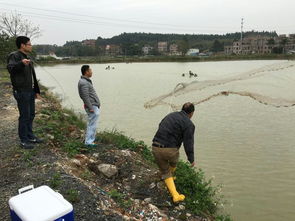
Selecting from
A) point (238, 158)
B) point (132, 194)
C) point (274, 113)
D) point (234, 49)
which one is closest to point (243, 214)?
point (132, 194)

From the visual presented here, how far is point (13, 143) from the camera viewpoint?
6.75 metres

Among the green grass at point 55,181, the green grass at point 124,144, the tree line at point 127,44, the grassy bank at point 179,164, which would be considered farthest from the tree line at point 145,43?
the green grass at point 55,181

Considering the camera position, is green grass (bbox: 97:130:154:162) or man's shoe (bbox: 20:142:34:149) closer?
man's shoe (bbox: 20:142:34:149)

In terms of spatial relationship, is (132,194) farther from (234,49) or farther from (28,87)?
(234,49)

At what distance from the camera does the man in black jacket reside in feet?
18.7

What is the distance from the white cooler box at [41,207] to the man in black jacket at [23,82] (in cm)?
323

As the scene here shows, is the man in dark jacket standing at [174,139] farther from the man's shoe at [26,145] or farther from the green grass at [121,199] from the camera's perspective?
the man's shoe at [26,145]

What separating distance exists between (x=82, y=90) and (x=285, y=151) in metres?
5.99

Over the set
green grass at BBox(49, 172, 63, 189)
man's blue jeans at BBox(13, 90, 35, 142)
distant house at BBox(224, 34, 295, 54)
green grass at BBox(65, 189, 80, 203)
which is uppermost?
distant house at BBox(224, 34, 295, 54)

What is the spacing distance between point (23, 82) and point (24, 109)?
21.7 inches

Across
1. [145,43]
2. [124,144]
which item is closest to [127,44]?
[145,43]

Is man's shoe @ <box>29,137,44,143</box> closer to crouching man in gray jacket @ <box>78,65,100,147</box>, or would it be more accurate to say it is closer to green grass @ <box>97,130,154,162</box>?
crouching man in gray jacket @ <box>78,65,100,147</box>

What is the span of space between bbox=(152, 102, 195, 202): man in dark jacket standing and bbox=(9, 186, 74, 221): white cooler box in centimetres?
225

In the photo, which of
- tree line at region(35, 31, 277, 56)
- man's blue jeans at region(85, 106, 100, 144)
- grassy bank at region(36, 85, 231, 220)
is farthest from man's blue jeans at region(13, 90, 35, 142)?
tree line at region(35, 31, 277, 56)
